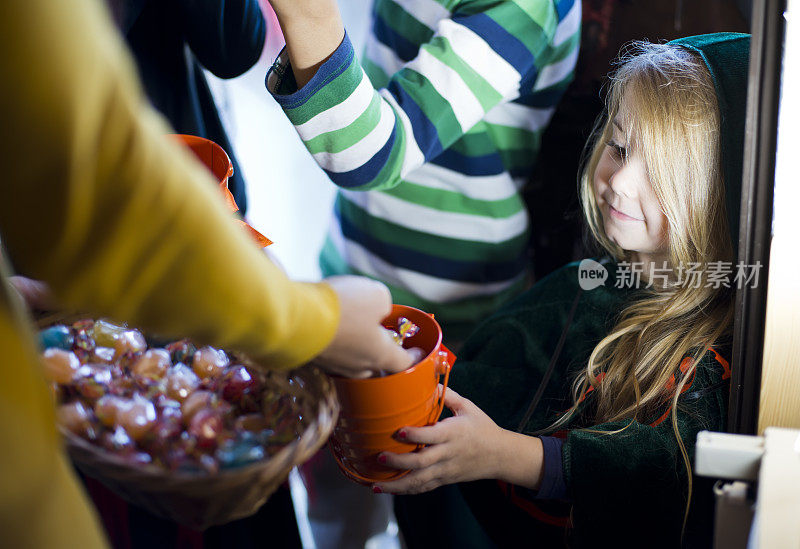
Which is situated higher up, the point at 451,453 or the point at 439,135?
the point at 439,135

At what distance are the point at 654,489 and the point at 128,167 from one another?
73 cm

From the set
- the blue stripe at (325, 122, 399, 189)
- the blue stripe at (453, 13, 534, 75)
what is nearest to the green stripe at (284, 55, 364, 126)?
the blue stripe at (325, 122, 399, 189)

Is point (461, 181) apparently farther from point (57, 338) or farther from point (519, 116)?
point (57, 338)

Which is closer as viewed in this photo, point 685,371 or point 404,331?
point 404,331

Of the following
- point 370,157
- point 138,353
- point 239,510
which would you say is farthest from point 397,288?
point 239,510

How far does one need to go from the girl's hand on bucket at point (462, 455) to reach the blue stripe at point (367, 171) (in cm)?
34

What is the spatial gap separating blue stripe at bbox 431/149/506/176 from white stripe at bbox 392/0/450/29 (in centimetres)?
21

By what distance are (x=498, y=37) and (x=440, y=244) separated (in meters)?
0.38

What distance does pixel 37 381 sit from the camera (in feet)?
1.38

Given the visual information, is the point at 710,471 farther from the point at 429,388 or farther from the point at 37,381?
the point at 37,381

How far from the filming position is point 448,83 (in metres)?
0.98

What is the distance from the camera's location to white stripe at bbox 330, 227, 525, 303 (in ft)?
4.05

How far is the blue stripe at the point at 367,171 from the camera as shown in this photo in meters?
0.95

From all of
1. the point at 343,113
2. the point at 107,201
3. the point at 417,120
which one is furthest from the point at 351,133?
the point at 107,201
